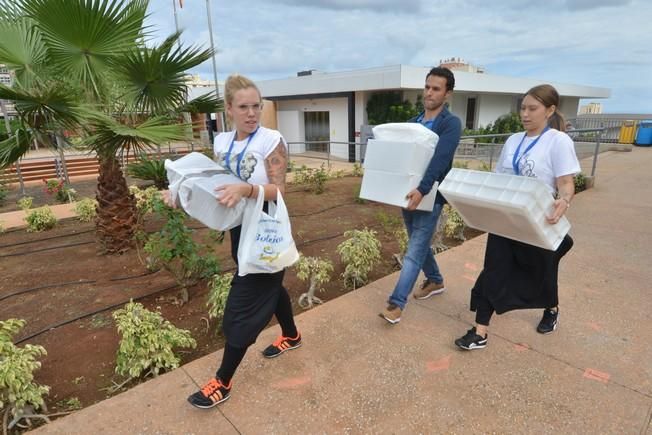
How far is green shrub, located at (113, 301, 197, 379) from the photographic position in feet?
7.43

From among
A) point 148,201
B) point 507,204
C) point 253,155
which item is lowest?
point 148,201

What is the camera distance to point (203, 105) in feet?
15.1

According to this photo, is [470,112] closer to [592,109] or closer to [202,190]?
[202,190]

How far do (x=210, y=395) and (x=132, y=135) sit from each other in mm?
2431

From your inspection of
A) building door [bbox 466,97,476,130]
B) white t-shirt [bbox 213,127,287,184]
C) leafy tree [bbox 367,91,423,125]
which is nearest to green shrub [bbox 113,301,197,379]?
white t-shirt [bbox 213,127,287,184]

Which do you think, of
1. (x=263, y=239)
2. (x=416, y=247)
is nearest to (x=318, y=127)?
(x=416, y=247)

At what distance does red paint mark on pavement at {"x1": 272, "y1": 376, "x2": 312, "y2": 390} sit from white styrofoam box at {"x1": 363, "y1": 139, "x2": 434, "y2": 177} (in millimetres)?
1381

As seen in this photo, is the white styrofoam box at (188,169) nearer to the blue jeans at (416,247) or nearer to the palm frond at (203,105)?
the blue jeans at (416,247)

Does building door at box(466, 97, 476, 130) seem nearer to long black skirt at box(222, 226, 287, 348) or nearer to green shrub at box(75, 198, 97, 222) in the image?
green shrub at box(75, 198, 97, 222)

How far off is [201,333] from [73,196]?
7.38 metres

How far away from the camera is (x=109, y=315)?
3.16 m

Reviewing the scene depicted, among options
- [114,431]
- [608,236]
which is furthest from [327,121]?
[114,431]

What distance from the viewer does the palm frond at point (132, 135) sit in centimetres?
342

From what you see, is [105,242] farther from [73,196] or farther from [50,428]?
[73,196]
